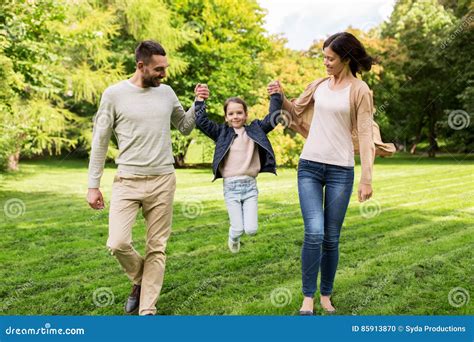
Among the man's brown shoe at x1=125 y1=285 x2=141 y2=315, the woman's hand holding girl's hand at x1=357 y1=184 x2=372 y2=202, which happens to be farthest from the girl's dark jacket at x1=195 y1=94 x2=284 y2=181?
the man's brown shoe at x1=125 y1=285 x2=141 y2=315

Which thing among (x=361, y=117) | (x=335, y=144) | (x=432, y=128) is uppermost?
(x=432, y=128)

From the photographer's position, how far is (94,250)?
7.43m

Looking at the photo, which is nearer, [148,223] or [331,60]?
[331,60]

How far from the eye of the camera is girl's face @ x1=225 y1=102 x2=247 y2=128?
4812mm

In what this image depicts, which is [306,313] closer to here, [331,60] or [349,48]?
[331,60]

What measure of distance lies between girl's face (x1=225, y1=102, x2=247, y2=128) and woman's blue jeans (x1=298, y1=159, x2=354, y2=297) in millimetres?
706

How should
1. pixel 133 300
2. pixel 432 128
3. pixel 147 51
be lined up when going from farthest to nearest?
pixel 432 128 → pixel 133 300 → pixel 147 51

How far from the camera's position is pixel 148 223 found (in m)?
4.55

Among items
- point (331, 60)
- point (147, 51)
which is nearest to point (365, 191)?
point (331, 60)

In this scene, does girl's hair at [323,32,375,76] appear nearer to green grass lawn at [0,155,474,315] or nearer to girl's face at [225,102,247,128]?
girl's face at [225,102,247,128]

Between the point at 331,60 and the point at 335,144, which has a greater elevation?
the point at 331,60

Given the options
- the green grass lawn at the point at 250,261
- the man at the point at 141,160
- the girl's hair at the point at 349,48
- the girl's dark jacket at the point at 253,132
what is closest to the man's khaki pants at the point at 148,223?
the man at the point at 141,160

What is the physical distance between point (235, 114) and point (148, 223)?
114 centimetres

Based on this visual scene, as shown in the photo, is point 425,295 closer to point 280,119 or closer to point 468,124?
point 280,119
